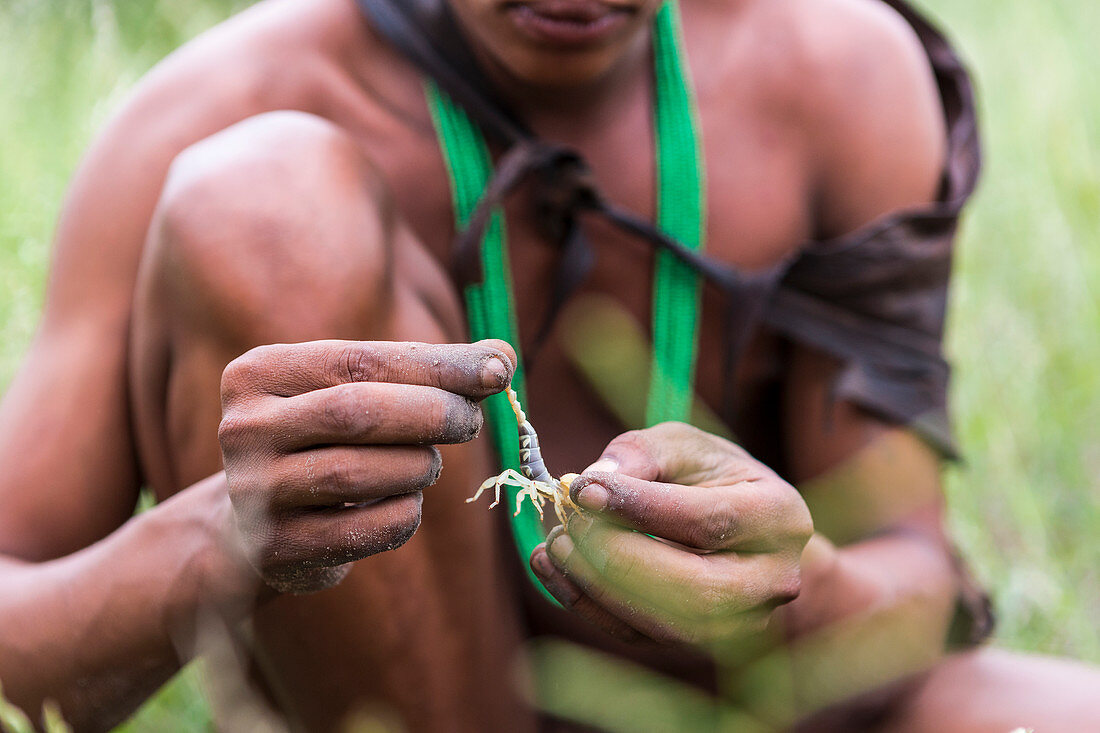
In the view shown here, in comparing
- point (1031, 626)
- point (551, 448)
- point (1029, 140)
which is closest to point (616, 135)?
point (551, 448)

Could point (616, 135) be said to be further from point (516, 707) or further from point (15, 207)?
point (15, 207)

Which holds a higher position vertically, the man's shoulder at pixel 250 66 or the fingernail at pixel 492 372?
the man's shoulder at pixel 250 66

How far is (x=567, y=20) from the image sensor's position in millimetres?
1171

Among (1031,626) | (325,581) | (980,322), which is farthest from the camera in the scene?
(980,322)

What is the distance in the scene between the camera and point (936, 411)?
141 centimetres

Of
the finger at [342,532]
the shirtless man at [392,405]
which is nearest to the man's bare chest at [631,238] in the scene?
the shirtless man at [392,405]

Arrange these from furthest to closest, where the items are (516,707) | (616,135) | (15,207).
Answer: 1. (15,207)
2. (616,135)
3. (516,707)

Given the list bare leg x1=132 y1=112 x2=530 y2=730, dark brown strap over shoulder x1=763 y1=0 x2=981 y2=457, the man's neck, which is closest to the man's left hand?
bare leg x1=132 y1=112 x2=530 y2=730

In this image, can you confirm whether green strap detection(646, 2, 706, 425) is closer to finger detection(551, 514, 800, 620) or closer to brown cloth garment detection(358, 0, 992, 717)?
brown cloth garment detection(358, 0, 992, 717)

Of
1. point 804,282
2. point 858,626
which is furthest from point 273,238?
point 858,626

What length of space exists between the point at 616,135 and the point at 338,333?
52 centimetres

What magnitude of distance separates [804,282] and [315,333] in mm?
627

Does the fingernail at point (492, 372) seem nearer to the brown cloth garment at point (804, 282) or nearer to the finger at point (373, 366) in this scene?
the finger at point (373, 366)

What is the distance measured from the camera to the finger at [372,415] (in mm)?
805
